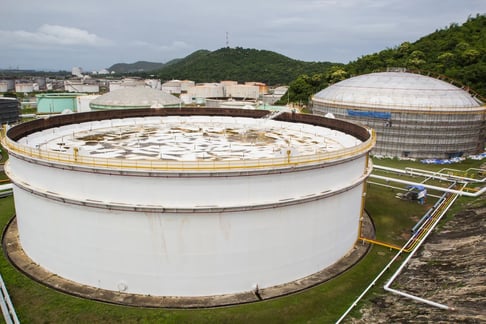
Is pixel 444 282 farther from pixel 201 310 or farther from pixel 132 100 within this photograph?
pixel 132 100

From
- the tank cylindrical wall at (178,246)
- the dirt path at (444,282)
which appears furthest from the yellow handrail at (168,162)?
the dirt path at (444,282)

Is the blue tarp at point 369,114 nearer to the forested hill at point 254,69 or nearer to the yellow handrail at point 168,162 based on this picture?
the yellow handrail at point 168,162

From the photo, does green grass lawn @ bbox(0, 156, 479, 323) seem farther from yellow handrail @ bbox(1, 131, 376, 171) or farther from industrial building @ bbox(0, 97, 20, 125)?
industrial building @ bbox(0, 97, 20, 125)

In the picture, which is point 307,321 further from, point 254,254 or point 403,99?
point 403,99

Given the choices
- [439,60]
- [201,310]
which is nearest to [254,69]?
[439,60]

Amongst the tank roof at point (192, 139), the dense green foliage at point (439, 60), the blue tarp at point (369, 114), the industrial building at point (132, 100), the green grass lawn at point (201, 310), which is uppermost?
the dense green foliage at point (439, 60)

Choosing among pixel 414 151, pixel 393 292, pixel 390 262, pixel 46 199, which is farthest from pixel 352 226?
pixel 414 151
